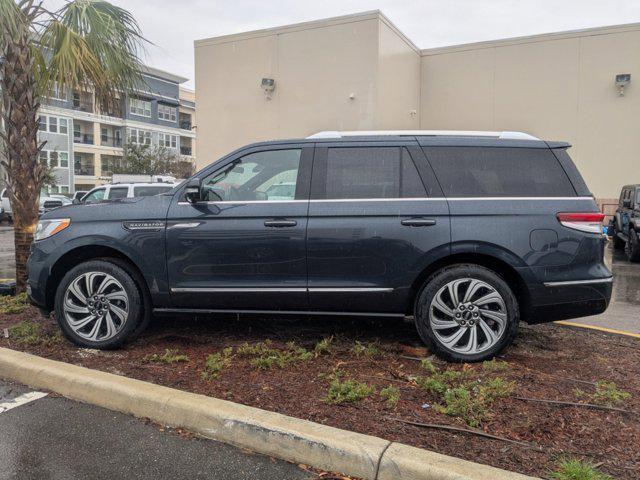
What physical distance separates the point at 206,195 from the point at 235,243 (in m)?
0.50

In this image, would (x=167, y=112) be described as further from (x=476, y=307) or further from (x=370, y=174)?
(x=476, y=307)

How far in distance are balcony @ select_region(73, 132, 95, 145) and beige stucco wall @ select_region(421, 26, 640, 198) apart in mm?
44036

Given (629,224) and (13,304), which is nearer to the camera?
(13,304)

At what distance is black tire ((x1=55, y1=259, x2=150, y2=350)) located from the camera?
4652mm

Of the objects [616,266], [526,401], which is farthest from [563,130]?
[526,401]

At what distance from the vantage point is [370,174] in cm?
458

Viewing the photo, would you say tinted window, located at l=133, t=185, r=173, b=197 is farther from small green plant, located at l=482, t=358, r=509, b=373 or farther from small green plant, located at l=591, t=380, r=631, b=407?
small green plant, located at l=591, t=380, r=631, b=407

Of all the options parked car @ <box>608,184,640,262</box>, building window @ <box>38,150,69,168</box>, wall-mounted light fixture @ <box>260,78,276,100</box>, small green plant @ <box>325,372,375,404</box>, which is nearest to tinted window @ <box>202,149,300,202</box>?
small green plant @ <box>325,372,375,404</box>

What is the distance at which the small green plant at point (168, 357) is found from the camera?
174 inches

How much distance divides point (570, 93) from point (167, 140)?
50165mm

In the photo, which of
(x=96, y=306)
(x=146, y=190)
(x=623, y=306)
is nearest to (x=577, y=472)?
(x=96, y=306)

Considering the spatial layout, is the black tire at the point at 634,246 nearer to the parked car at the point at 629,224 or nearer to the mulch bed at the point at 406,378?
the parked car at the point at 629,224

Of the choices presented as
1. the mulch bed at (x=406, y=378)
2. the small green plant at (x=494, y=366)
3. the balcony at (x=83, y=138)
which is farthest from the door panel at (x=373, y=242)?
the balcony at (x=83, y=138)

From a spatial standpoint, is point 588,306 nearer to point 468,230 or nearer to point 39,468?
point 468,230
